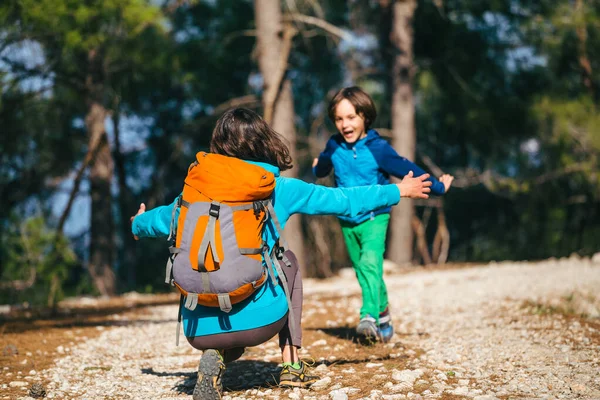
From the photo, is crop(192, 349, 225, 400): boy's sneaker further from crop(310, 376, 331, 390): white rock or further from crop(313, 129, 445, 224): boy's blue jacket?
crop(313, 129, 445, 224): boy's blue jacket

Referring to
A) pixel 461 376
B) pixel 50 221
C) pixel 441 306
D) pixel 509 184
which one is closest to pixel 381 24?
pixel 509 184

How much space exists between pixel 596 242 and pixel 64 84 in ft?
37.3

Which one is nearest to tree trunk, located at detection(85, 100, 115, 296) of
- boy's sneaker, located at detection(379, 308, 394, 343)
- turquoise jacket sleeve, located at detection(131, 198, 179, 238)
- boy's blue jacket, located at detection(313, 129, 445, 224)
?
boy's blue jacket, located at detection(313, 129, 445, 224)

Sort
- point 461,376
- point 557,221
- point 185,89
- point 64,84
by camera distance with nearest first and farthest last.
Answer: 1. point 461,376
2. point 64,84
3. point 557,221
4. point 185,89

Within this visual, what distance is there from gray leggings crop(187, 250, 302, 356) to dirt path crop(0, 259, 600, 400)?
1.01ft

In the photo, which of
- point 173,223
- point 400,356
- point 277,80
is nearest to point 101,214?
point 277,80

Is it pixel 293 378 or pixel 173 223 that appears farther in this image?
pixel 293 378

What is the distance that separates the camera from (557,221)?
15.8 metres

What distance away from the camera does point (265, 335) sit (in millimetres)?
3312

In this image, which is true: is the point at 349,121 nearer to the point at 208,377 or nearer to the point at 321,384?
the point at 321,384

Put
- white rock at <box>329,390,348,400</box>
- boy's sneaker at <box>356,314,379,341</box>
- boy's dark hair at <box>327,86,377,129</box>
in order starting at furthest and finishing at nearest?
1. boy's dark hair at <box>327,86,377,129</box>
2. boy's sneaker at <box>356,314,379,341</box>
3. white rock at <box>329,390,348,400</box>

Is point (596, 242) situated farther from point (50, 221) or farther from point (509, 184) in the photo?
point (50, 221)

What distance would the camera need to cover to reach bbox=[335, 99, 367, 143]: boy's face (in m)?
4.79

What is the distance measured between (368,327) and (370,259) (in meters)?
0.47
